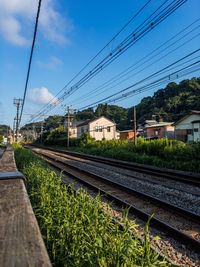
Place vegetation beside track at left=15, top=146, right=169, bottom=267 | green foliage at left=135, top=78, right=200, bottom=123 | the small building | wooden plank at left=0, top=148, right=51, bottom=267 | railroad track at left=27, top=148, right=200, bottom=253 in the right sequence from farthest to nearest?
the small building
green foliage at left=135, top=78, right=200, bottom=123
railroad track at left=27, top=148, right=200, bottom=253
vegetation beside track at left=15, top=146, right=169, bottom=267
wooden plank at left=0, top=148, right=51, bottom=267

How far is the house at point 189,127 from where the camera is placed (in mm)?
44531

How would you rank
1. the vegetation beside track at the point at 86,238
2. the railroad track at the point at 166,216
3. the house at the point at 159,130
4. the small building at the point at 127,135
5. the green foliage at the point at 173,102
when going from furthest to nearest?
the small building at the point at 127,135
the green foliage at the point at 173,102
the house at the point at 159,130
the railroad track at the point at 166,216
the vegetation beside track at the point at 86,238

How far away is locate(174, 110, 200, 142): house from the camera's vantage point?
44.5m

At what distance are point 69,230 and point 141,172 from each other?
14072 mm

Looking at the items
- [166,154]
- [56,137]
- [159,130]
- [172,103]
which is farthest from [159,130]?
[166,154]

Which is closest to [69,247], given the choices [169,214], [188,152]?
[169,214]

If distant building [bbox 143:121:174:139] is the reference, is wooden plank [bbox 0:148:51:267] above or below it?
below

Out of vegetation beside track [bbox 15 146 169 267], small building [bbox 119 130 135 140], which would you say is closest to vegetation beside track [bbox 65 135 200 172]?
vegetation beside track [bbox 15 146 169 267]

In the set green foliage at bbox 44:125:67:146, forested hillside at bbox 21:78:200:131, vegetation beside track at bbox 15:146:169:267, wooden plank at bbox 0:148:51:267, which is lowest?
vegetation beside track at bbox 15:146:169:267

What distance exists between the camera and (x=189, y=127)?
47.7m

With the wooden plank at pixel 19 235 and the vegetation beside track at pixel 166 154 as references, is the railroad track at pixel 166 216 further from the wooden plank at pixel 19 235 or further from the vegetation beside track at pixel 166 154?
the vegetation beside track at pixel 166 154

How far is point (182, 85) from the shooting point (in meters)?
76.6

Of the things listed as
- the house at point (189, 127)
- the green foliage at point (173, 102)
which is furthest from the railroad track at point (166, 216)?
the green foliage at point (173, 102)

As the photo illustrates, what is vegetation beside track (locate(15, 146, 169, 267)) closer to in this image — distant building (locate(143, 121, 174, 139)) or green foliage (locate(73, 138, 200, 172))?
green foliage (locate(73, 138, 200, 172))
